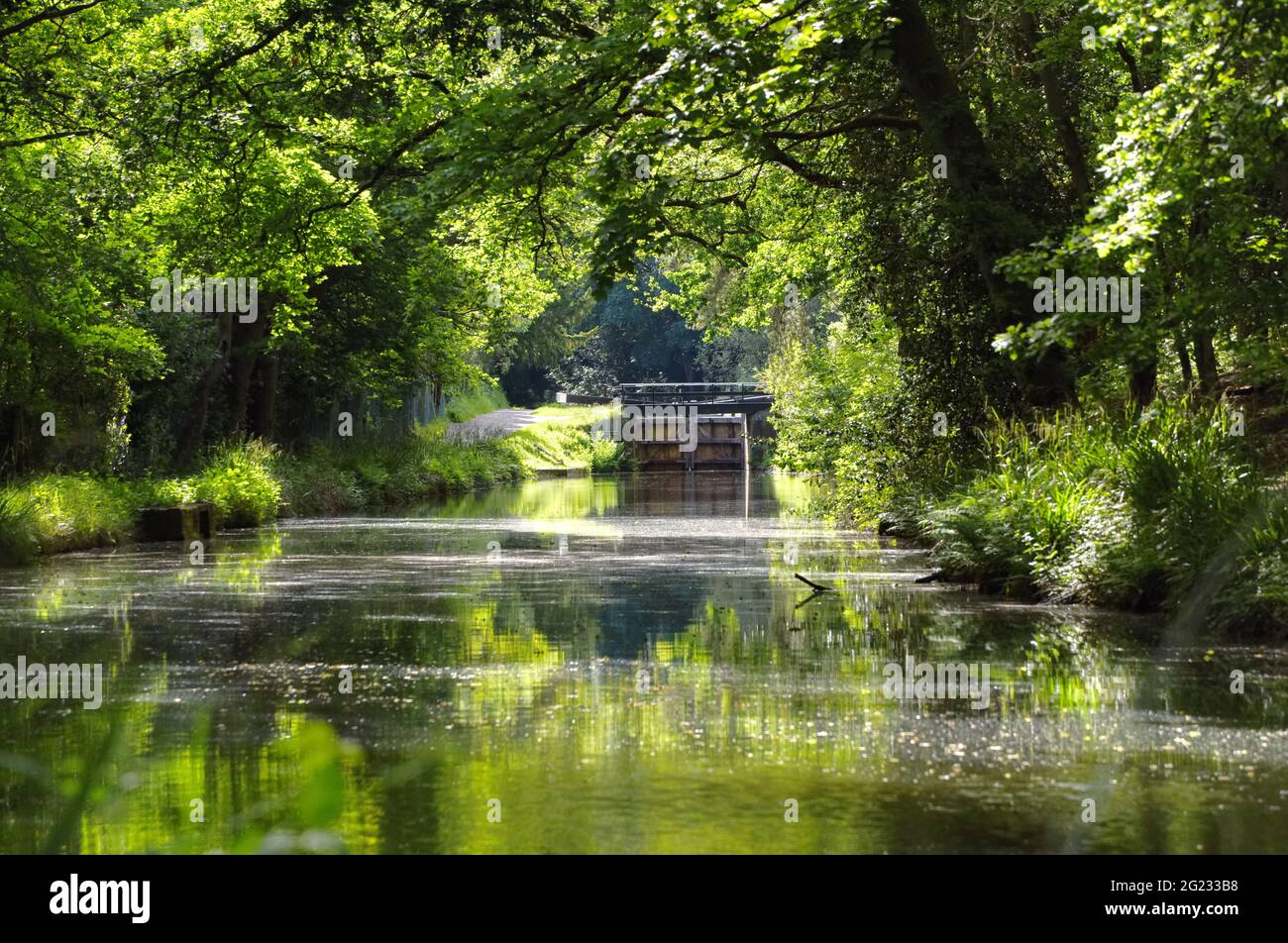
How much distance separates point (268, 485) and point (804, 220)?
11.7m

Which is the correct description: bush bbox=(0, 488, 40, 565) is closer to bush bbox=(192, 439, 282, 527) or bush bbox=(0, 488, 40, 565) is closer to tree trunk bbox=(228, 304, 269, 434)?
bush bbox=(192, 439, 282, 527)

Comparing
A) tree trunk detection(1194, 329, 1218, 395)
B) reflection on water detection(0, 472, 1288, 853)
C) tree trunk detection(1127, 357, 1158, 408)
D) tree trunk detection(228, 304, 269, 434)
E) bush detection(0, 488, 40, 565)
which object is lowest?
reflection on water detection(0, 472, 1288, 853)

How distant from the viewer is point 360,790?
746 centimetres

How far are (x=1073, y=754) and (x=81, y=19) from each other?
76.0 ft

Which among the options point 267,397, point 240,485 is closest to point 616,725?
point 240,485

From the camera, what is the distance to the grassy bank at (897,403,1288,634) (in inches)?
517

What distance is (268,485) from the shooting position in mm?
32844

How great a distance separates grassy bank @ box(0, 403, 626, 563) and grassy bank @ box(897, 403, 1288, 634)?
40.7 feet

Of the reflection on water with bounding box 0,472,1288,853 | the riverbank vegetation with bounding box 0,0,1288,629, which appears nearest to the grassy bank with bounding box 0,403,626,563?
the riverbank vegetation with bounding box 0,0,1288,629

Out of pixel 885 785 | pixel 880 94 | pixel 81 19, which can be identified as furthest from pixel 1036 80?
pixel 885 785

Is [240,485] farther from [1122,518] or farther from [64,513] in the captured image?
[1122,518]

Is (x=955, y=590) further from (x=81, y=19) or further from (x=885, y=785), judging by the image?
(x=81, y=19)

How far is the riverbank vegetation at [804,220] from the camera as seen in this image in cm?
1452
